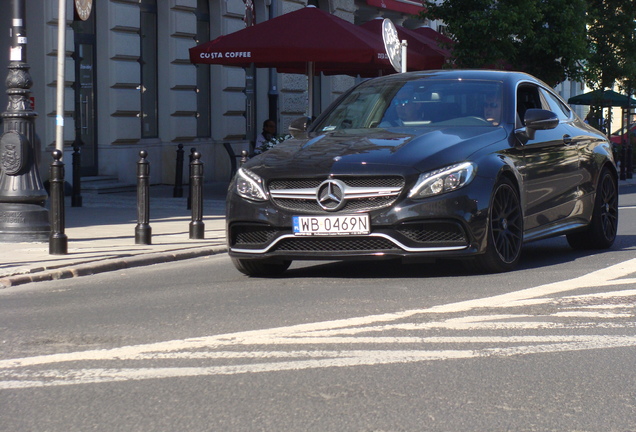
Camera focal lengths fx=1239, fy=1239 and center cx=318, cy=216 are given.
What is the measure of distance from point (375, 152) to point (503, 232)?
3.66 feet

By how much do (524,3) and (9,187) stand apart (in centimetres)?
1588

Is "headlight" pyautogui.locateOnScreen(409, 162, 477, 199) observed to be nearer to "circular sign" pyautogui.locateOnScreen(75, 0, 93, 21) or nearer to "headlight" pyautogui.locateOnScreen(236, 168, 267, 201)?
"headlight" pyautogui.locateOnScreen(236, 168, 267, 201)

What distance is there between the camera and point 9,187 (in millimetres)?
11883

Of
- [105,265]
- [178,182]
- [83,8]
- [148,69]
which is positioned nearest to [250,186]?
[105,265]

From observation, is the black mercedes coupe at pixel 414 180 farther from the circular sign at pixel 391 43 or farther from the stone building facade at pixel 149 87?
the stone building facade at pixel 149 87

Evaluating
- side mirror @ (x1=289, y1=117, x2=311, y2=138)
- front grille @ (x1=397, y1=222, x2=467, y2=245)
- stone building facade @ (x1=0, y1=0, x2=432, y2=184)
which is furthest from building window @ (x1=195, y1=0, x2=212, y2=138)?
front grille @ (x1=397, y1=222, x2=467, y2=245)

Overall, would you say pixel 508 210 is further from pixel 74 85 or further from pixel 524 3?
pixel 524 3

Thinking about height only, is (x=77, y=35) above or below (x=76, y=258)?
above

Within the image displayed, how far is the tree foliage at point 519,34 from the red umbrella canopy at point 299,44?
744cm

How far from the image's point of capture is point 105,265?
9906 mm

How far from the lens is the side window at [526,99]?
9617 millimetres

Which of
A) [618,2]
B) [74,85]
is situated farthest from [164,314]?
[618,2]

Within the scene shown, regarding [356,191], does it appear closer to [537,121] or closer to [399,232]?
[399,232]

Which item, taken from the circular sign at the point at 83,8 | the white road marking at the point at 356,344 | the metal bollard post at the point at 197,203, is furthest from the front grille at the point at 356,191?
the circular sign at the point at 83,8
